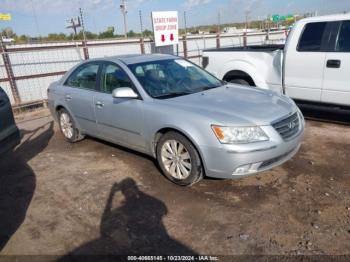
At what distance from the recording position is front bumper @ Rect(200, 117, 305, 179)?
360 centimetres

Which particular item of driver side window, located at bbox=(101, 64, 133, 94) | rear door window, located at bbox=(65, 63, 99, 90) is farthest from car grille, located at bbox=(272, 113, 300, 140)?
rear door window, located at bbox=(65, 63, 99, 90)

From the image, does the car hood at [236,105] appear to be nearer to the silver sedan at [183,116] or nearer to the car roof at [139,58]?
the silver sedan at [183,116]

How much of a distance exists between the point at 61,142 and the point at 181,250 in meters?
4.18

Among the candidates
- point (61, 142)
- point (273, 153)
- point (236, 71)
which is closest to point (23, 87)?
point (61, 142)

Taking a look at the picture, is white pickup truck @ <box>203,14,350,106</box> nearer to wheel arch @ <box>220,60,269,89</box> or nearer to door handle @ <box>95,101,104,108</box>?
wheel arch @ <box>220,60,269,89</box>

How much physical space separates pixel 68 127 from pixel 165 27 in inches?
222

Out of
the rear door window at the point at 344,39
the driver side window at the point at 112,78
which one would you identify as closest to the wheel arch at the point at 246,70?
the rear door window at the point at 344,39

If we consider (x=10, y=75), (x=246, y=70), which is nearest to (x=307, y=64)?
(x=246, y=70)

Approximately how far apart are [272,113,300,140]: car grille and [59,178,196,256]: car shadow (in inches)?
61.9

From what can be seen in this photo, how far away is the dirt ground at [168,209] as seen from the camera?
3100 mm

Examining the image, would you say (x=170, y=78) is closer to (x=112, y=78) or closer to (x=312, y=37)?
(x=112, y=78)

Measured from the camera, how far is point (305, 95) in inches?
241

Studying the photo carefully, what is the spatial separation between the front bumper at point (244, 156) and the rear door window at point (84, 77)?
2.46 metres

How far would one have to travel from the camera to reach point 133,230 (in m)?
3.36
